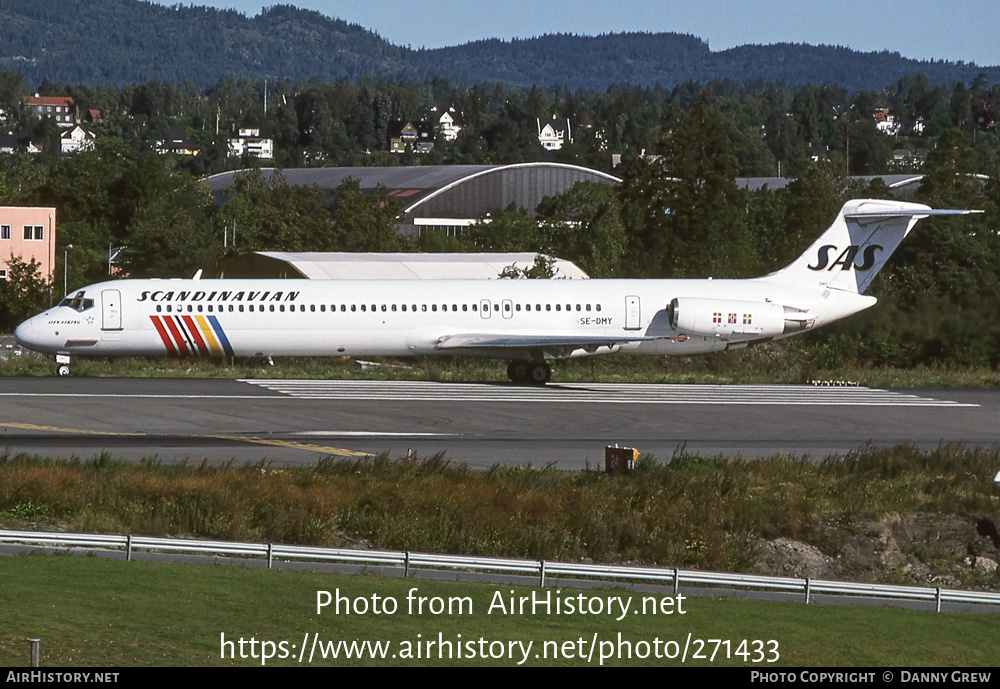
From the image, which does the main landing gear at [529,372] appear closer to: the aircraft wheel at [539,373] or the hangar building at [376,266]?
the aircraft wheel at [539,373]

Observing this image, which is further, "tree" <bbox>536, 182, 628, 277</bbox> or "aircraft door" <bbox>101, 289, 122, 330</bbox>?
"tree" <bbox>536, 182, 628, 277</bbox>

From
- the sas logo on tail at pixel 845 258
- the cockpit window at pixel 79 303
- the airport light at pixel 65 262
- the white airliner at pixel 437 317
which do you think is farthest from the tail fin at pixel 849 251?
the airport light at pixel 65 262

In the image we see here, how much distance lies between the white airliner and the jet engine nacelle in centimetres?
3

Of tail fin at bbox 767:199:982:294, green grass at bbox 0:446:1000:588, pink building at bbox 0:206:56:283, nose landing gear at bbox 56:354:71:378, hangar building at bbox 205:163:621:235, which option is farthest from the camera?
hangar building at bbox 205:163:621:235

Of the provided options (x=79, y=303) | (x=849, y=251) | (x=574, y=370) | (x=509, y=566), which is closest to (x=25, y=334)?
(x=79, y=303)

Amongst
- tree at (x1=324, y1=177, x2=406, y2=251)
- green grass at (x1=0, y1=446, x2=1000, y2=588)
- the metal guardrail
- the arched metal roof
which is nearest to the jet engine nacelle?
green grass at (x1=0, y1=446, x2=1000, y2=588)

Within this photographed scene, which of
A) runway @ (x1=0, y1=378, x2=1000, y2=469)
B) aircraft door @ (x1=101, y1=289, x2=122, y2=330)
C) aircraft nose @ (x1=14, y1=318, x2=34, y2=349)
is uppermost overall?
aircraft door @ (x1=101, y1=289, x2=122, y2=330)

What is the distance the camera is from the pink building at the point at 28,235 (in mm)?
87125

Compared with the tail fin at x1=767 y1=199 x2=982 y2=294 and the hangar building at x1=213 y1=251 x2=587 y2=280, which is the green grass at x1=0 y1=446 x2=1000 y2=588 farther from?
the hangar building at x1=213 y1=251 x2=587 y2=280

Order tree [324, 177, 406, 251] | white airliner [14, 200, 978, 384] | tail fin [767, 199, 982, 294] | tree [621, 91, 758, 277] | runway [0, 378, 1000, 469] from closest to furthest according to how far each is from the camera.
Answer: runway [0, 378, 1000, 469], white airliner [14, 200, 978, 384], tail fin [767, 199, 982, 294], tree [621, 91, 758, 277], tree [324, 177, 406, 251]

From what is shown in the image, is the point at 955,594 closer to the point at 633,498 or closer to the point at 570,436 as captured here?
the point at 633,498

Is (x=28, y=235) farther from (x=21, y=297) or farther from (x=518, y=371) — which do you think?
(x=518, y=371)

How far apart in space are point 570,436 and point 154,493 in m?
11.9

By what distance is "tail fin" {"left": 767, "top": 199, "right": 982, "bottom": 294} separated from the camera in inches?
1821
